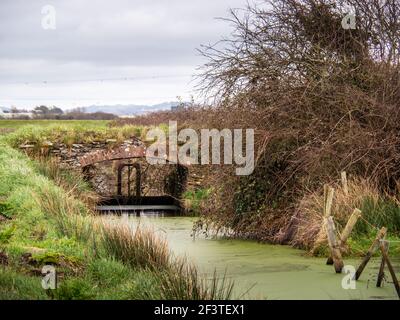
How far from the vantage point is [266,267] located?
14320 millimetres

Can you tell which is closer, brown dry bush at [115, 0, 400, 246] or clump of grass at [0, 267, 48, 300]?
clump of grass at [0, 267, 48, 300]

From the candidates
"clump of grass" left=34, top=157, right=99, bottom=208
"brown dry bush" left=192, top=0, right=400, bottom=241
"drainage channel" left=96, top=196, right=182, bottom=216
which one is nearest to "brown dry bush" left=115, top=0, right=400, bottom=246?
"brown dry bush" left=192, top=0, right=400, bottom=241

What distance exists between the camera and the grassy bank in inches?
392

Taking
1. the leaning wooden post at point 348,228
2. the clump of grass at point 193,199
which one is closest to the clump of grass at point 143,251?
the leaning wooden post at point 348,228

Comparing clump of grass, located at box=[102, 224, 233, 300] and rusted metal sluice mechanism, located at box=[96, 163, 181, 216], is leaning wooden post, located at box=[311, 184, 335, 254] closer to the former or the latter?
clump of grass, located at box=[102, 224, 233, 300]

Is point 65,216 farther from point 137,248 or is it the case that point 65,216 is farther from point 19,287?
point 19,287

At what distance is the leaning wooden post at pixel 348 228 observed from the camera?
12.7 meters

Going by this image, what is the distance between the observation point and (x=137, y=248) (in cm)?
1275

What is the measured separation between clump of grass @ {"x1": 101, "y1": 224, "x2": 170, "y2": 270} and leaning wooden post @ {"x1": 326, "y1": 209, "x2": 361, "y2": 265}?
282 cm

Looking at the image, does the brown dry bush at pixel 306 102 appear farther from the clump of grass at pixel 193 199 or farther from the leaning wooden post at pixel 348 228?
the clump of grass at pixel 193 199

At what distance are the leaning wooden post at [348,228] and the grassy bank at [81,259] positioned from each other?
2.27 metres
